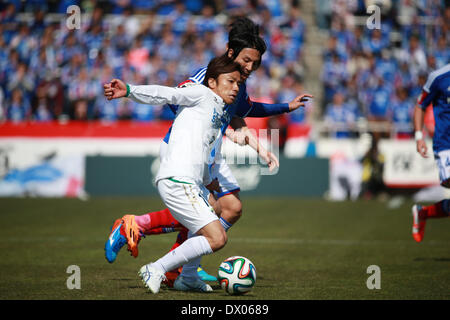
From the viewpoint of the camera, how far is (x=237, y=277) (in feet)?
19.0

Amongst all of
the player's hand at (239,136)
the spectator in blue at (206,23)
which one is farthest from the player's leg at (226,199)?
the spectator in blue at (206,23)

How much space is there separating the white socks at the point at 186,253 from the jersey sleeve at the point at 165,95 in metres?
1.10

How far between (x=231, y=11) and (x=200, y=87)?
15.9 metres

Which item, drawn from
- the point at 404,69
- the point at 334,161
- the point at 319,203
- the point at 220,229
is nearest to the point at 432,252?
the point at 220,229

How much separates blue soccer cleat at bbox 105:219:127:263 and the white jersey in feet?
2.49

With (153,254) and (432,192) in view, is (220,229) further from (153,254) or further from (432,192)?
(432,192)

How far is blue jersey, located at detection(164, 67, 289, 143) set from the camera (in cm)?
621

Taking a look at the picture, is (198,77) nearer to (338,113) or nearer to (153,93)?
(153,93)

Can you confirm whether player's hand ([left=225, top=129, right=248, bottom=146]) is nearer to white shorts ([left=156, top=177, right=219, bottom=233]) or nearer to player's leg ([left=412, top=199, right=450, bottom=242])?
white shorts ([left=156, top=177, right=219, bottom=233])

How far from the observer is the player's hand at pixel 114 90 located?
5.13 meters

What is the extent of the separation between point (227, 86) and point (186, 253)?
4.57ft

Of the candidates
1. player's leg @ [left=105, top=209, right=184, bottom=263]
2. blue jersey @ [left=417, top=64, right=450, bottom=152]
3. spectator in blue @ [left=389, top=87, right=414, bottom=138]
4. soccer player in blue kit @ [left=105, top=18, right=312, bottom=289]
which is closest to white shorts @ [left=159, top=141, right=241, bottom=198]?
soccer player in blue kit @ [left=105, top=18, right=312, bottom=289]

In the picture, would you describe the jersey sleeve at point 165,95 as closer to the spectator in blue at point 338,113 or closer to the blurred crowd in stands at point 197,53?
the blurred crowd in stands at point 197,53

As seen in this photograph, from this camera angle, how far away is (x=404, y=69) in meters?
19.6
